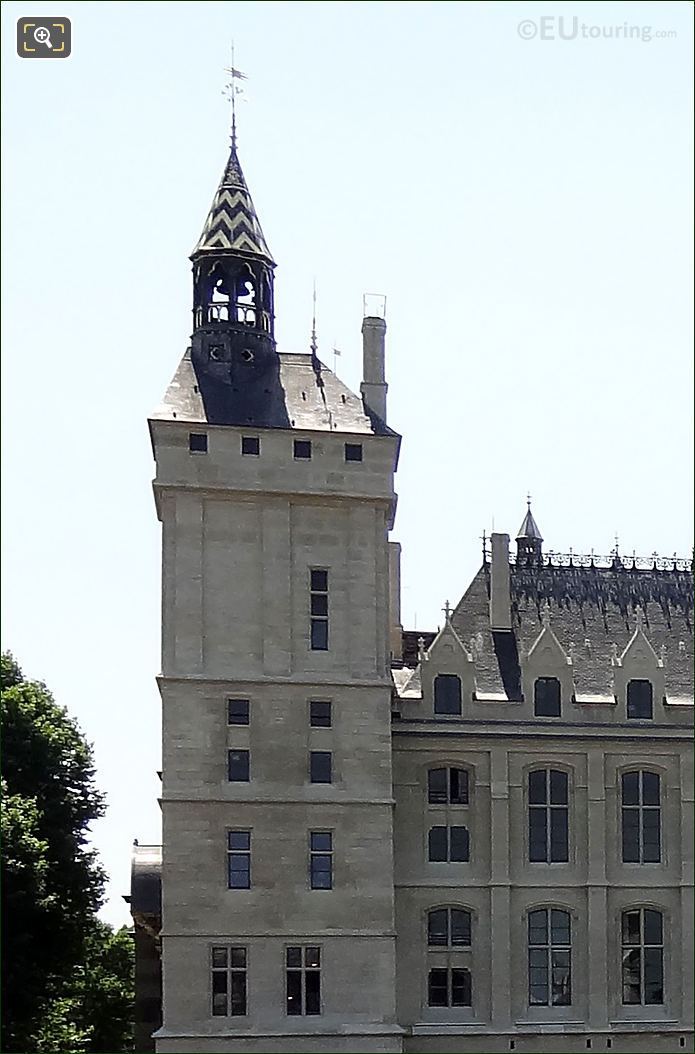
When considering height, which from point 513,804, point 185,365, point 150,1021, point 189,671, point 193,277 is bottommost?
point 150,1021

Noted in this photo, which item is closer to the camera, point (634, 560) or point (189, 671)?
point (189, 671)

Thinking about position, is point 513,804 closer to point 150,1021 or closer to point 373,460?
point 373,460

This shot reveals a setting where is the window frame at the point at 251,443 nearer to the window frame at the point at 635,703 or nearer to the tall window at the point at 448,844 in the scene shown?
the tall window at the point at 448,844

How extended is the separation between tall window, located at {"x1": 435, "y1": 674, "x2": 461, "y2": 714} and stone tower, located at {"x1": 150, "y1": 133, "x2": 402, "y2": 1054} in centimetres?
308

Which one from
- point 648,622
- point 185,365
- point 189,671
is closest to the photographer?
point 189,671

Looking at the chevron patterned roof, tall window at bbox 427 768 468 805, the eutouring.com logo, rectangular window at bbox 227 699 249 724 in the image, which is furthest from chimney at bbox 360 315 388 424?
the eutouring.com logo

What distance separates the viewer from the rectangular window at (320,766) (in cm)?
4978

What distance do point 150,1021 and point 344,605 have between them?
1831 centimetres

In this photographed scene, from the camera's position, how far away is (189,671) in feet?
161

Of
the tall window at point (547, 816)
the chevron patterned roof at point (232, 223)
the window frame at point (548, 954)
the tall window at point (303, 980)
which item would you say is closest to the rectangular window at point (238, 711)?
the tall window at point (303, 980)

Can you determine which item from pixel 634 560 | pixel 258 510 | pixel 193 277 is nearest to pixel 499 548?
pixel 634 560

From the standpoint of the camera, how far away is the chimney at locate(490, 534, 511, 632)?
5572 centimetres

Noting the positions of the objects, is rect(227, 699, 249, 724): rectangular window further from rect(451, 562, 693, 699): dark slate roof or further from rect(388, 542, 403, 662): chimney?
rect(451, 562, 693, 699): dark slate roof

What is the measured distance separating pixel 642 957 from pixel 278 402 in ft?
75.5
